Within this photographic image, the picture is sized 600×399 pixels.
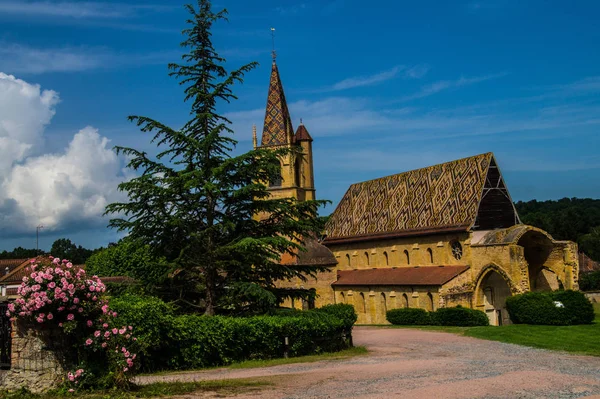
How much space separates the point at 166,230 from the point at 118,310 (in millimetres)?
6040

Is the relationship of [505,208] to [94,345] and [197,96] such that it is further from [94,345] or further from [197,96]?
[94,345]

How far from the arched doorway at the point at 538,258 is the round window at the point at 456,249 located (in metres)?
3.99

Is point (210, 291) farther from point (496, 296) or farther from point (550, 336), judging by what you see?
point (496, 296)

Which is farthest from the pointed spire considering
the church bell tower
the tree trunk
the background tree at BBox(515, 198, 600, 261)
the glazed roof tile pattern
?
the background tree at BBox(515, 198, 600, 261)

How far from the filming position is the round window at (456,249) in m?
41.7

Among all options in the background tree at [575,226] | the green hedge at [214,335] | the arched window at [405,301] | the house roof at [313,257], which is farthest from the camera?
the background tree at [575,226]

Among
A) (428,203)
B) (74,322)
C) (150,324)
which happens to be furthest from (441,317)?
(74,322)

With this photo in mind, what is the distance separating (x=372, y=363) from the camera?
19.2 meters

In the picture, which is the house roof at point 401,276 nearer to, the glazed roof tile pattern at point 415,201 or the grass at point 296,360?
the glazed roof tile pattern at point 415,201

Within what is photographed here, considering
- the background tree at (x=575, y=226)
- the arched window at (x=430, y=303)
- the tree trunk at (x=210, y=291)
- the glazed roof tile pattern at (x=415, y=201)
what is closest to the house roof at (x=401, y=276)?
the arched window at (x=430, y=303)

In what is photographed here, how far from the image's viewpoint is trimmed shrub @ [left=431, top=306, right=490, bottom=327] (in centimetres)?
3556

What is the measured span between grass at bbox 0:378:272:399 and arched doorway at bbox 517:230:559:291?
30842 mm

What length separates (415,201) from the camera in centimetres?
4756

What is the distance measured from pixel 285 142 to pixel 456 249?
74.2 feet
